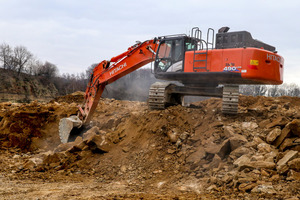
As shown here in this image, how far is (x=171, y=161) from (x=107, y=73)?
404 centimetres

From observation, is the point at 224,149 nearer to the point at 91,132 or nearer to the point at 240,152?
the point at 240,152

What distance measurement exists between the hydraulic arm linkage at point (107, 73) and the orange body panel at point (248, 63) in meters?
1.85

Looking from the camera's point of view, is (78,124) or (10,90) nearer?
(78,124)

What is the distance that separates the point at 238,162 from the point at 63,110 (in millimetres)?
8253

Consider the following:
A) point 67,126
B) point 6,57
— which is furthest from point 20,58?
point 67,126

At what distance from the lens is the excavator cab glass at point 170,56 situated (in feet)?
27.8

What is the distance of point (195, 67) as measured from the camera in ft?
26.1

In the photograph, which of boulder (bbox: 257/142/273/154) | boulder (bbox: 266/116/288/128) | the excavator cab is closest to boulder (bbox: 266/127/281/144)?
boulder (bbox: 257/142/273/154)

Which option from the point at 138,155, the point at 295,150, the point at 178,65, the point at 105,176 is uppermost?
the point at 178,65

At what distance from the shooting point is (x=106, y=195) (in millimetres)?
5086

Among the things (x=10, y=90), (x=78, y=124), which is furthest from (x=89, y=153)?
(x=10, y=90)

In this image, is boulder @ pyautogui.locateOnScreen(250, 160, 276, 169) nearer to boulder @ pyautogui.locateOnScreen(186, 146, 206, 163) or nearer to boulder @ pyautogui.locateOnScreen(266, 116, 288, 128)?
boulder @ pyautogui.locateOnScreen(186, 146, 206, 163)

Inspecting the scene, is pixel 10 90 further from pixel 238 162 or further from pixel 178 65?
pixel 238 162

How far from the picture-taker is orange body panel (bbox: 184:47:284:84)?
7.25 meters
